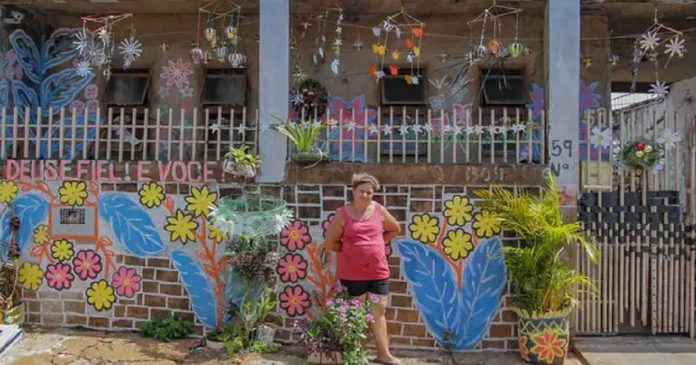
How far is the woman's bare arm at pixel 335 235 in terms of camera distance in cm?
457

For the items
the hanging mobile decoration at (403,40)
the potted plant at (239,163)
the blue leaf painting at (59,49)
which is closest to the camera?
the potted plant at (239,163)

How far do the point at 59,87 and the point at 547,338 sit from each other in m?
7.16

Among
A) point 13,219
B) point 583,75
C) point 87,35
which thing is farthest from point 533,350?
point 87,35

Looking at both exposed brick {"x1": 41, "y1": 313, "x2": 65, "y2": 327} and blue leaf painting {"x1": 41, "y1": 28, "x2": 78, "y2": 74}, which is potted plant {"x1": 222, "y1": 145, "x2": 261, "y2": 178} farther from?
blue leaf painting {"x1": 41, "y1": 28, "x2": 78, "y2": 74}

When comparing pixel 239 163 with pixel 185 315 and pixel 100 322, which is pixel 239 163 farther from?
pixel 100 322

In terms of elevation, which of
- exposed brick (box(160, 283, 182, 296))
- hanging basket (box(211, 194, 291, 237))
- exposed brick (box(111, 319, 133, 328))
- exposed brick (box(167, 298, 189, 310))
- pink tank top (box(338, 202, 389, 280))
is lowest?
Result: exposed brick (box(111, 319, 133, 328))

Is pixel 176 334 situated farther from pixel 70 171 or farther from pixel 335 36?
pixel 335 36

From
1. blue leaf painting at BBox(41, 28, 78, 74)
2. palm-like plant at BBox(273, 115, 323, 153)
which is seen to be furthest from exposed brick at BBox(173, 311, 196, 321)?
blue leaf painting at BBox(41, 28, 78, 74)

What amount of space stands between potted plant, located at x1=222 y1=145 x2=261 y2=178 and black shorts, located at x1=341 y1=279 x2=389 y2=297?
1411mm

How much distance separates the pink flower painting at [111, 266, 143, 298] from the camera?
5328mm

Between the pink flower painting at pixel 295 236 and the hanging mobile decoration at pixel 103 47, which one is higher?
the hanging mobile decoration at pixel 103 47

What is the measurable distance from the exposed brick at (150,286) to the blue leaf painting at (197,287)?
0.90 ft

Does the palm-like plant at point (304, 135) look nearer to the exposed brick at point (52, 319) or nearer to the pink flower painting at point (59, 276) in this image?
the pink flower painting at point (59, 276)

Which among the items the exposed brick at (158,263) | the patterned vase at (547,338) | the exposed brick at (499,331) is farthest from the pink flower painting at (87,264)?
the patterned vase at (547,338)
